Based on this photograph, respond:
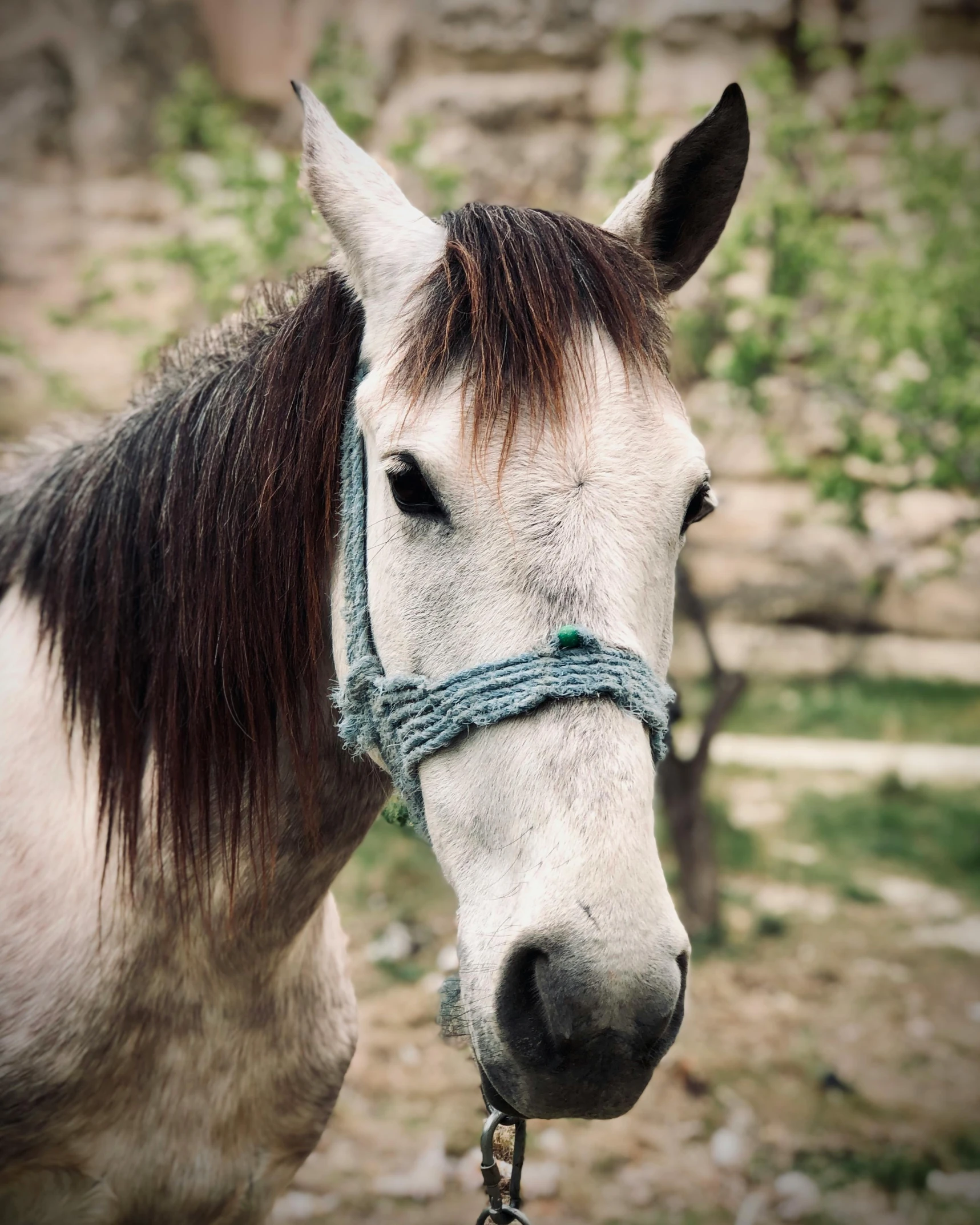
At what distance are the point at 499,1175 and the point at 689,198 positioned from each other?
1638 millimetres

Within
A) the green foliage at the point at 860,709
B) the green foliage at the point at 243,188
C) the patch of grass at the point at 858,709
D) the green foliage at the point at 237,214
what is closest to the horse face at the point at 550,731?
the green foliage at the point at 243,188

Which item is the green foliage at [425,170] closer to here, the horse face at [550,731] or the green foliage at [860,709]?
the horse face at [550,731]

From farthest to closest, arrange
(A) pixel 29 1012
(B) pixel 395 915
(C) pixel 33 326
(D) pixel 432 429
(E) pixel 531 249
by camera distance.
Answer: (C) pixel 33 326 < (B) pixel 395 915 < (A) pixel 29 1012 < (E) pixel 531 249 < (D) pixel 432 429

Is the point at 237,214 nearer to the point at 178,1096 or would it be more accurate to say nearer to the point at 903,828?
the point at 178,1096

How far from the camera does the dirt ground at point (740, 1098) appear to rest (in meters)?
3.51

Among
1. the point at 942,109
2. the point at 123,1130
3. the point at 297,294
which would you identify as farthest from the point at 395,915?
the point at 942,109

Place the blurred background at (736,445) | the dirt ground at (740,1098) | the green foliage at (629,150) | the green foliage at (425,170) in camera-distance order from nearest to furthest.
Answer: the dirt ground at (740,1098) → the blurred background at (736,445) → the green foliage at (629,150) → the green foliage at (425,170)

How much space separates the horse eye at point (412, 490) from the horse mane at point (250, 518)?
0.37 ft

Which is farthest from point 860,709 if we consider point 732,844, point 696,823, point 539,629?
point 539,629

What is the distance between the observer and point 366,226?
1.47m

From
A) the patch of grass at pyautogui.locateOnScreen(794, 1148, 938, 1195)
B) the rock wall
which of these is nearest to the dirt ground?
the patch of grass at pyautogui.locateOnScreen(794, 1148, 938, 1195)

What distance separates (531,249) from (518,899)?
94 centimetres

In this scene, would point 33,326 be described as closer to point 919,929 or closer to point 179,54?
point 179,54

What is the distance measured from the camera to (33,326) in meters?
9.16
